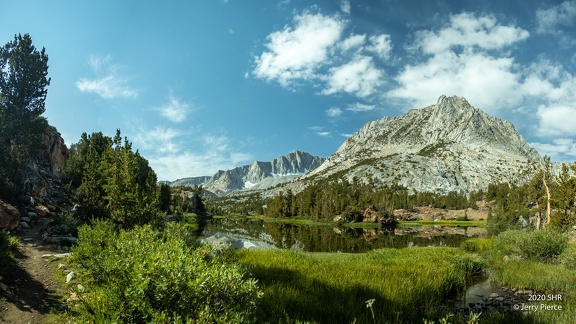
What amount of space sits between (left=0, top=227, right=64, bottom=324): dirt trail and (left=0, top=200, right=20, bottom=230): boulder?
18.0ft

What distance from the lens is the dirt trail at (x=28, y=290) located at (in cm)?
1326

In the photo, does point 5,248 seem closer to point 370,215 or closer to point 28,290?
point 28,290

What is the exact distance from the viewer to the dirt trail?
13258 mm

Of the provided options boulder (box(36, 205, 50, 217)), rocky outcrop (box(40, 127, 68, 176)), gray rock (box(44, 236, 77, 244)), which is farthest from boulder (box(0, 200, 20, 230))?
rocky outcrop (box(40, 127, 68, 176))

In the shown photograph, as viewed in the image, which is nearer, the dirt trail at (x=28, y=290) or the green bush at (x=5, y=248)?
the dirt trail at (x=28, y=290)

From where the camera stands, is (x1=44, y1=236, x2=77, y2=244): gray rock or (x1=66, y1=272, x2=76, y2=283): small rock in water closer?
(x1=66, y1=272, x2=76, y2=283): small rock in water

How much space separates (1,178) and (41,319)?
38.8 meters

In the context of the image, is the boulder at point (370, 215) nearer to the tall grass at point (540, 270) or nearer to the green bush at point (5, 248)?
the tall grass at point (540, 270)

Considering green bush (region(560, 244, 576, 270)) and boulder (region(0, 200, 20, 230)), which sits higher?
boulder (region(0, 200, 20, 230))

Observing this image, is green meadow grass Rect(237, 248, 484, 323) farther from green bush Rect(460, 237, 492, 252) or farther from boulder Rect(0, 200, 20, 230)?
boulder Rect(0, 200, 20, 230)

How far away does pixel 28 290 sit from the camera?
51.8 ft

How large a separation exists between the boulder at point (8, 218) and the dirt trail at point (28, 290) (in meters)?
5.50

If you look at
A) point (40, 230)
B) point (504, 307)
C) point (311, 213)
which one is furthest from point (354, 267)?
point (311, 213)

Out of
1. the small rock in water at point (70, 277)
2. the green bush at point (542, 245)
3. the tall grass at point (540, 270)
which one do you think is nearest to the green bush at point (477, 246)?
the tall grass at point (540, 270)
